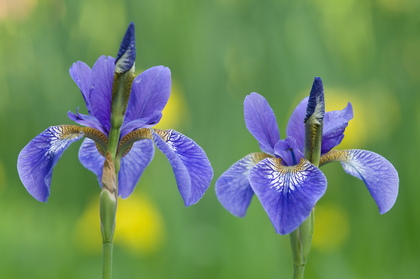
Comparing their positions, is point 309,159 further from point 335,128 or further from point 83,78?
point 83,78

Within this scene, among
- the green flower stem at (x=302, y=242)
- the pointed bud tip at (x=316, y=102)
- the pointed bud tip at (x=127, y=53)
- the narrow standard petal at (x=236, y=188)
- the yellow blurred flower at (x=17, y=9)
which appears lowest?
the green flower stem at (x=302, y=242)

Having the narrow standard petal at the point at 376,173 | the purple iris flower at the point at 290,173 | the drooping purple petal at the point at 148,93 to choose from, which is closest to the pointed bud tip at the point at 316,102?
the purple iris flower at the point at 290,173

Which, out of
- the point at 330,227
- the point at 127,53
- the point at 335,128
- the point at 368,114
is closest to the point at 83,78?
the point at 127,53

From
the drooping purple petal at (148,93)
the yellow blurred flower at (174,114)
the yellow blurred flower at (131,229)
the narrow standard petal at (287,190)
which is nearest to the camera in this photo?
the narrow standard petal at (287,190)

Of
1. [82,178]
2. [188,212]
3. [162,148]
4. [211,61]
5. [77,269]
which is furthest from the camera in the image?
[211,61]

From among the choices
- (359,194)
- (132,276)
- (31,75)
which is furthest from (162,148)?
(31,75)

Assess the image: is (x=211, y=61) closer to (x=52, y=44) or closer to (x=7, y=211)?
(x=52, y=44)

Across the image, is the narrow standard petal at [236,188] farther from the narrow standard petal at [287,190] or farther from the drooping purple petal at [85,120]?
the drooping purple petal at [85,120]

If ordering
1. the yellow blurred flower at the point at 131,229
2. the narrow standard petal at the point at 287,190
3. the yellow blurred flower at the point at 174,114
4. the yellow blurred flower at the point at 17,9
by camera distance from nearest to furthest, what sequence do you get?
the narrow standard petal at the point at 287,190
the yellow blurred flower at the point at 131,229
the yellow blurred flower at the point at 174,114
the yellow blurred flower at the point at 17,9
